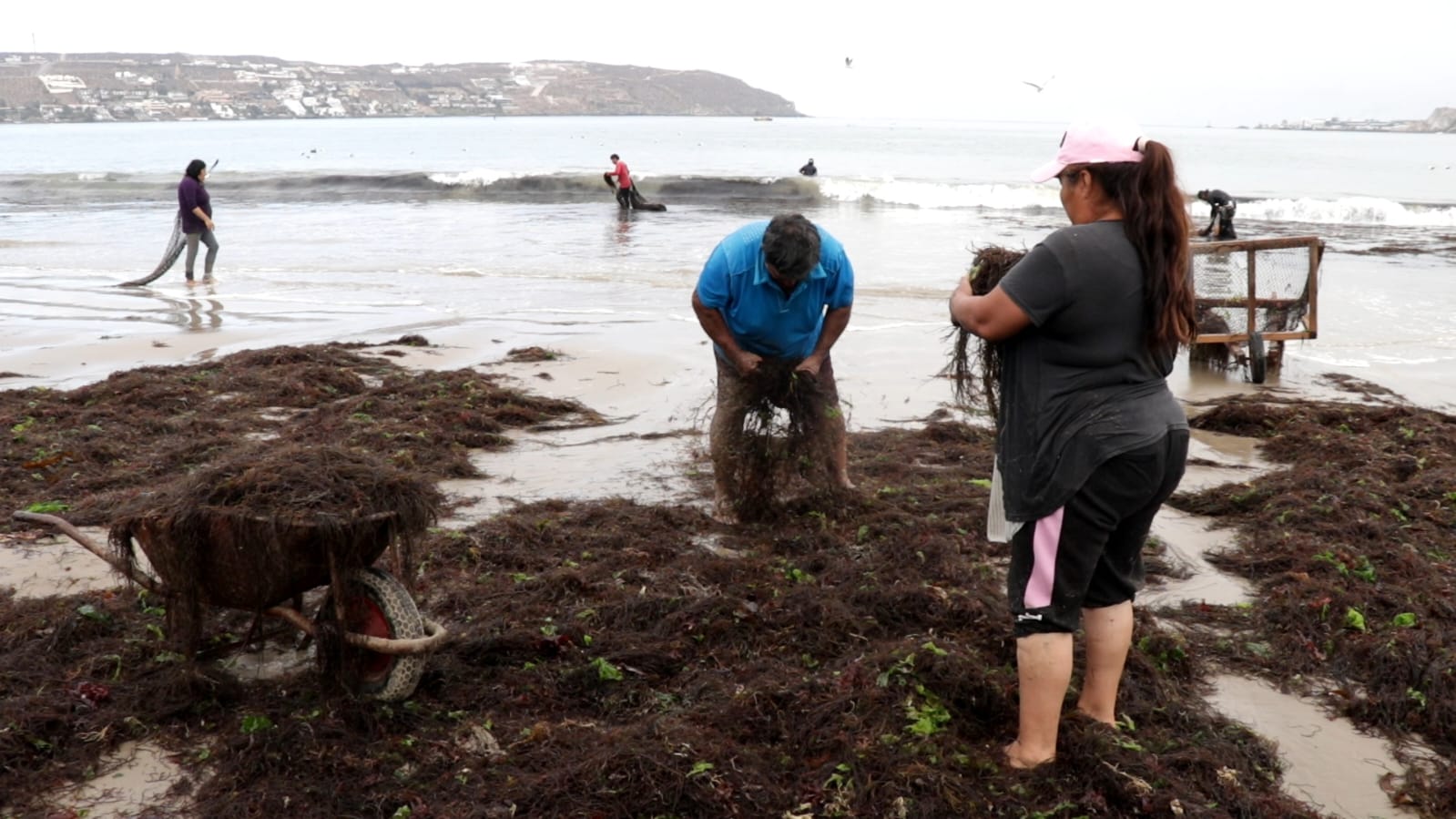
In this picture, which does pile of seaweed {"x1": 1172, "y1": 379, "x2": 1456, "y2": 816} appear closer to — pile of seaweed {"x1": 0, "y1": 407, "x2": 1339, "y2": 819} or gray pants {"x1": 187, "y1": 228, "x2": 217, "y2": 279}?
pile of seaweed {"x1": 0, "y1": 407, "x2": 1339, "y2": 819}

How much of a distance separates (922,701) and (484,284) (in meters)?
13.8

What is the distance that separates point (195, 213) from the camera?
16.0 metres

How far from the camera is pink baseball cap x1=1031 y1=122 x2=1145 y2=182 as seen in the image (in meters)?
2.87

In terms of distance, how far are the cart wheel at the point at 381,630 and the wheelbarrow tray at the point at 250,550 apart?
4.5 inches

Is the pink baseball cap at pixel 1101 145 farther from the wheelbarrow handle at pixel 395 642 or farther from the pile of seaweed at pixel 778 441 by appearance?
the pile of seaweed at pixel 778 441

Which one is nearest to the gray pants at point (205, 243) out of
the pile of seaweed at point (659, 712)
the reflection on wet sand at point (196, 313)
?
the reflection on wet sand at point (196, 313)

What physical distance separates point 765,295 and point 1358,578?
2816 mm

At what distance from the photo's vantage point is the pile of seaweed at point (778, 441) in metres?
5.59

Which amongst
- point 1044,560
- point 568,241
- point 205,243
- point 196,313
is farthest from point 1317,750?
point 568,241

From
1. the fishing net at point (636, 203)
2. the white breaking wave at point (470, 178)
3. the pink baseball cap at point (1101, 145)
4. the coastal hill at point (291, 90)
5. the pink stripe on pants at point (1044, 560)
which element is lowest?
the pink stripe on pants at point (1044, 560)

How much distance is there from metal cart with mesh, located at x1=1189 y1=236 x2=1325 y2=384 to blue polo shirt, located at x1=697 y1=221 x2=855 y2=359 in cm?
508

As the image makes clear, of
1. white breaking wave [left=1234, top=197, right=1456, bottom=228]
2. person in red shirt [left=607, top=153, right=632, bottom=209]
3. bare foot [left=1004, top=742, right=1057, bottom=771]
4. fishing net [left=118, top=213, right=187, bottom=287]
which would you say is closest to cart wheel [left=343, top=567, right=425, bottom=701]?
bare foot [left=1004, top=742, right=1057, bottom=771]

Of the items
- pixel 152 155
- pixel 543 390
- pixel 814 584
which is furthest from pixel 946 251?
pixel 152 155

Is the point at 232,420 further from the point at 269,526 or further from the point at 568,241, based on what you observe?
the point at 568,241
